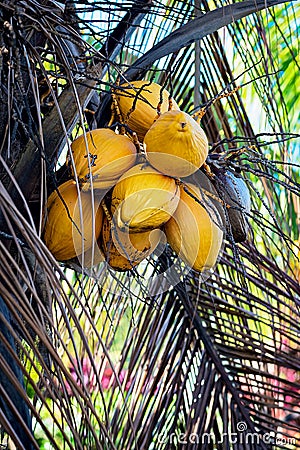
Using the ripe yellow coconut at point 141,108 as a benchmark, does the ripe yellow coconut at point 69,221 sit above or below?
below

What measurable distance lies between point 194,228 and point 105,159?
0.31ft

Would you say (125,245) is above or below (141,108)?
below

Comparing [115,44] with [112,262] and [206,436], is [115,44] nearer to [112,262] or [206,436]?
[112,262]

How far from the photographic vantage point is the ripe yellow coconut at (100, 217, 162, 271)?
521 mm

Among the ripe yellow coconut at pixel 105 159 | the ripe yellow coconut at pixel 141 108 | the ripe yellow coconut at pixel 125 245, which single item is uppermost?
the ripe yellow coconut at pixel 141 108

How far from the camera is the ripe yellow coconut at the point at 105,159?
50cm

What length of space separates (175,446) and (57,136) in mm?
777

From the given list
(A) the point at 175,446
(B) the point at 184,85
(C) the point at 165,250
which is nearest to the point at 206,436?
(A) the point at 175,446

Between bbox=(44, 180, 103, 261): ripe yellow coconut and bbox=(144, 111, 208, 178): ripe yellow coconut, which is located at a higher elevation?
bbox=(144, 111, 208, 178): ripe yellow coconut

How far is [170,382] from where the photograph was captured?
3.68 feet

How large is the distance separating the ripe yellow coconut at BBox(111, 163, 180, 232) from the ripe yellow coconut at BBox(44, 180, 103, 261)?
0.07ft

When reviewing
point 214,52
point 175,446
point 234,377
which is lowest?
point 175,446

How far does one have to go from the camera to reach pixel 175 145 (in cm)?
49

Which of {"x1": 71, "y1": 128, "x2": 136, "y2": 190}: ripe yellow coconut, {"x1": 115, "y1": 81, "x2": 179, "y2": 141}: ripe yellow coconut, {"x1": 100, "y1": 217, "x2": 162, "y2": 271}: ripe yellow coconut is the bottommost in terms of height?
{"x1": 100, "y1": 217, "x2": 162, "y2": 271}: ripe yellow coconut
